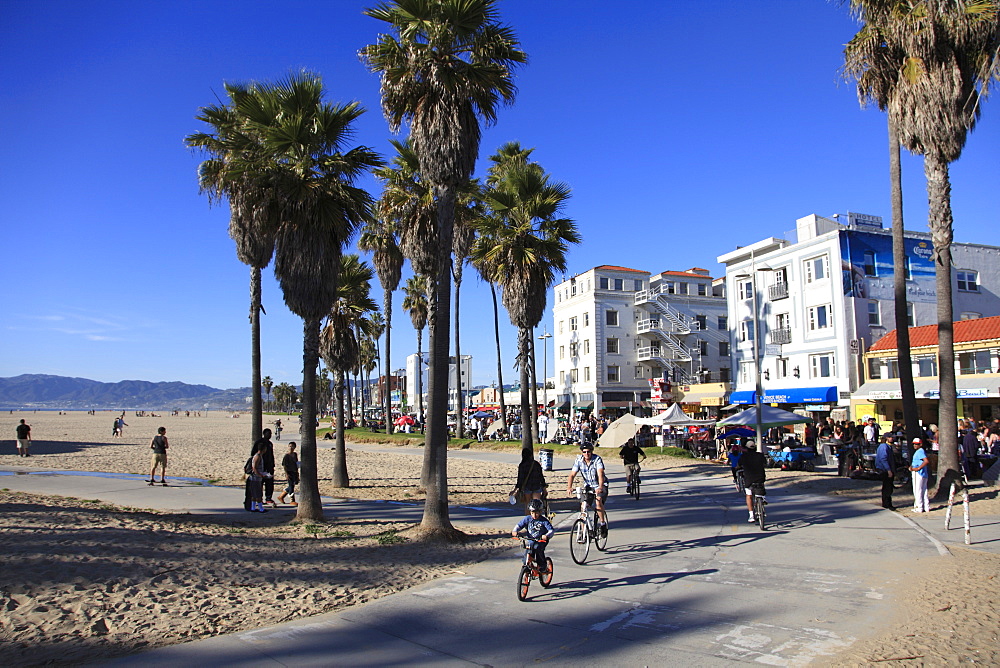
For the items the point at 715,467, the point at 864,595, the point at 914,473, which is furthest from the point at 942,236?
the point at 715,467

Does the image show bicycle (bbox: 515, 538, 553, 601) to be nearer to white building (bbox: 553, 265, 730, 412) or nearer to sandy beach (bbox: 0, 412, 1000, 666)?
sandy beach (bbox: 0, 412, 1000, 666)

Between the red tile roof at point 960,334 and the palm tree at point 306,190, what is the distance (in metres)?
29.6

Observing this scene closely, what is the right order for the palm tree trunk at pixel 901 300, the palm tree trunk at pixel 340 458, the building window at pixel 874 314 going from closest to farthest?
the palm tree trunk at pixel 901 300
the palm tree trunk at pixel 340 458
the building window at pixel 874 314

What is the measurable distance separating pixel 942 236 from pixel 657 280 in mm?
44613

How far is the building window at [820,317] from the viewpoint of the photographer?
3669 cm

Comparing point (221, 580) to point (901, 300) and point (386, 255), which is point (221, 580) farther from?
point (386, 255)

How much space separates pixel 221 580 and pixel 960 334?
1361 inches

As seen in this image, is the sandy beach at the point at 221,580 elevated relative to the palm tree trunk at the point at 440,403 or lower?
lower

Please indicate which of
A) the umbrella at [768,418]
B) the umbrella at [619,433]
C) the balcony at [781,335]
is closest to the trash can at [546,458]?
the umbrella at [619,433]

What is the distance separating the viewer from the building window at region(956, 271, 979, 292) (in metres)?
38.0

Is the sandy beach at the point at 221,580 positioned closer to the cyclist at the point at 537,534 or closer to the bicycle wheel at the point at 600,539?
the bicycle wheel at the point at 600,539

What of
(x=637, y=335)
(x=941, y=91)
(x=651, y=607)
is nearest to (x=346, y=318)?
(x=651, y=607)

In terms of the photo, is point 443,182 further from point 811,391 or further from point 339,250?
point 811,391

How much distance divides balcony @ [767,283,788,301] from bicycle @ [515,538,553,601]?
35619 mm
